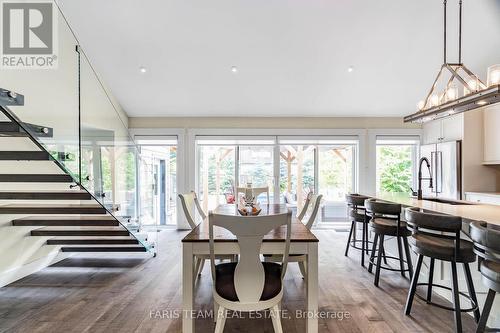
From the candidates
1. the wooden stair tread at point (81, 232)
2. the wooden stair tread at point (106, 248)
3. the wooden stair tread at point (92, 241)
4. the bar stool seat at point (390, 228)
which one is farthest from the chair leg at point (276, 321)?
the wooden stair tread at point (106, 248)

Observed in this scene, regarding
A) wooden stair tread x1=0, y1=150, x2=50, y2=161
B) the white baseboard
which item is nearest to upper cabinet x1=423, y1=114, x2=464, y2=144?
wooden stair tread x1=0, y1=150, x2=50, y2=161

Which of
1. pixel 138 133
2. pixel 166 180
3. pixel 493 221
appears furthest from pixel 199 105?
pixel 493 221

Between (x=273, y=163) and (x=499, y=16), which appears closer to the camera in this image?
(x=499, y=16)

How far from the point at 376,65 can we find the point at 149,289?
4430mm

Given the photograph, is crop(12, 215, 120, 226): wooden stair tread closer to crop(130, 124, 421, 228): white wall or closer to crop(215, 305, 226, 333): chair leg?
crop(215, 305, 226, 333): chair leg

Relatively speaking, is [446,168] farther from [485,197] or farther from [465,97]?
[465,97]

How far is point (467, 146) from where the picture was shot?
4105 millimetres

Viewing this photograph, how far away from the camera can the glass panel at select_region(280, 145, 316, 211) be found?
5359 mm

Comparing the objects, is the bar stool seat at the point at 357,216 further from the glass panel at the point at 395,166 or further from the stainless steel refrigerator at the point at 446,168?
the glass panel at the point at 395,166

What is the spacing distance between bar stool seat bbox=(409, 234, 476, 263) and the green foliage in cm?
363

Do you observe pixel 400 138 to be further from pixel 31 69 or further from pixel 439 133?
pixel 31 69

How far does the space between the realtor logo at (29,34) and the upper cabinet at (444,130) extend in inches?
236

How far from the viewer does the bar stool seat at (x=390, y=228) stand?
2547mm

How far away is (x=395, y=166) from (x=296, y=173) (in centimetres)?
216
